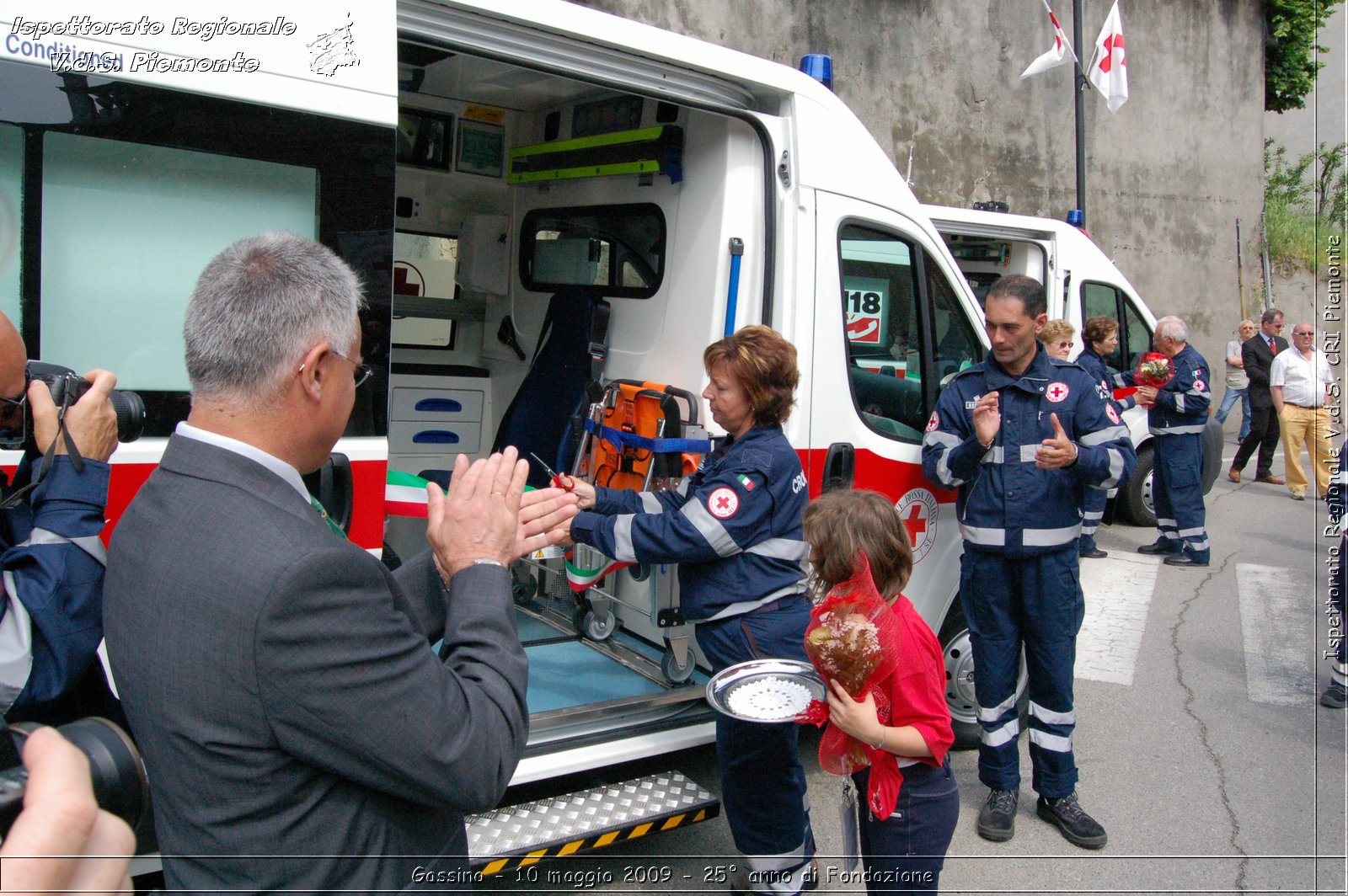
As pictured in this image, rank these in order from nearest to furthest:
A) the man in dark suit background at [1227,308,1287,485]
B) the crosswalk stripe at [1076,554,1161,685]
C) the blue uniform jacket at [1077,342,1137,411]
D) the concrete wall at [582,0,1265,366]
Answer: the crosswalk stripe at [1076,554,1161,685] → the blue uniform jacket at [1077,342,1137,411] → the man in dark suit background at [1227,308,1287,485] → the concrete wall at [582,0,1265,366]

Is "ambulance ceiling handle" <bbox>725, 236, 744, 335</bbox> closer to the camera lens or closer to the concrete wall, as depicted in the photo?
the camera lens

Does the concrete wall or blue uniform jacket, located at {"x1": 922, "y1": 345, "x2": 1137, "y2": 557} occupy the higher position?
the concrete wall

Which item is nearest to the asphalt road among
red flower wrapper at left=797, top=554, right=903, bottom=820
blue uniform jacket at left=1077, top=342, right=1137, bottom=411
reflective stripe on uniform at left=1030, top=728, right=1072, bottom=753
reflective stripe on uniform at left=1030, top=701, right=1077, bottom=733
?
reflective stripe on uniform at left=1030, top=728, right=1072, bottom=753

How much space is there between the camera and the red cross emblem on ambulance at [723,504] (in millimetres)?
2857

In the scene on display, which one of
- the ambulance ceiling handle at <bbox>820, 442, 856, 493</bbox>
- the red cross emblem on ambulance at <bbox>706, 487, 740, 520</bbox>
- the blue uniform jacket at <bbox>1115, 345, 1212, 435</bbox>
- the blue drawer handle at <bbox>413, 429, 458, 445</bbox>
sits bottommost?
the red cross emblem on ambulance at <bbox>706, 487, 740, 520</bbox>

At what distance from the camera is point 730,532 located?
2867 mm

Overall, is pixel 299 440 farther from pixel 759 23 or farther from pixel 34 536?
pixel 759 23

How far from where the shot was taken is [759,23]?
36.2 ft

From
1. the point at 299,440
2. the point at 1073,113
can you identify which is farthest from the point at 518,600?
the point at 1073,113

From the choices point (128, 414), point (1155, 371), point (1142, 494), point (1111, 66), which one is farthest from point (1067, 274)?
point (128, 414)

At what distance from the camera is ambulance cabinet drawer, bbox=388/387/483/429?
16.3 ft

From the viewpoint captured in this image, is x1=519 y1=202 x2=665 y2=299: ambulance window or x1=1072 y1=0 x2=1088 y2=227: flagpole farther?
x1=1072 y1=0 x2=1088 y2=227: flagpole

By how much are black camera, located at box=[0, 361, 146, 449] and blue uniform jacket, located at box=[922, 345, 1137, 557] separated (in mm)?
2689

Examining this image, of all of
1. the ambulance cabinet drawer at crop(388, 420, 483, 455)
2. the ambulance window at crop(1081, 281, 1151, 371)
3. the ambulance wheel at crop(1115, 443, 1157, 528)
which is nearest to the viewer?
the ambulance cabinet drawer at crop(388, 420, 483, 455)
